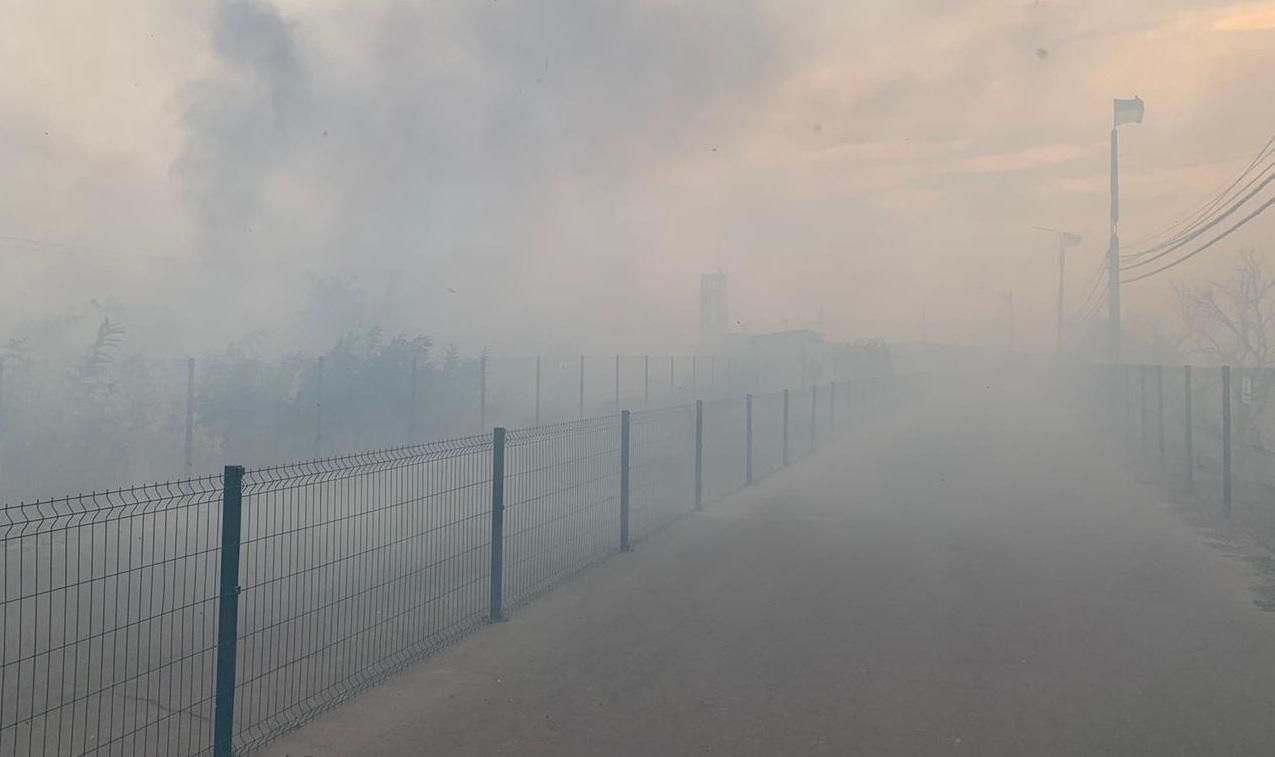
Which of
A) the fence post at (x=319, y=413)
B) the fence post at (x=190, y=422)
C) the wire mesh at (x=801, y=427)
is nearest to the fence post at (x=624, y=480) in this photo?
the fence post at (x=190, y=422)

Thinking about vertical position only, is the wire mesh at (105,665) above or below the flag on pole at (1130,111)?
below

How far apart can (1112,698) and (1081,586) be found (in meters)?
2.75

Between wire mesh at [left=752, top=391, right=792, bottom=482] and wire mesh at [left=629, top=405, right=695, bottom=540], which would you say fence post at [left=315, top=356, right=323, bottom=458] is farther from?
wire mesh at [left=752, top=391, right=792, bottom=482]

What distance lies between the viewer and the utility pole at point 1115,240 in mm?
26578

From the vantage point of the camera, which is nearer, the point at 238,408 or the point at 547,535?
the point at 547,535

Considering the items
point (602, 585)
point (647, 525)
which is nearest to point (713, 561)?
point (602, 585)

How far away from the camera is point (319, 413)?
16.4 m

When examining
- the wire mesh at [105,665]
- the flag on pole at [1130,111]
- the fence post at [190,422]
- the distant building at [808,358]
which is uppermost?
the flag on pole at [1130,111]

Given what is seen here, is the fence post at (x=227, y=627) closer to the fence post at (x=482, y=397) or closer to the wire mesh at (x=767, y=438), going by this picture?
the wire mesh at (x=767, y=438)

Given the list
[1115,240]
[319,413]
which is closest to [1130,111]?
[1115,240]

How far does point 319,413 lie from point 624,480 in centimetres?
993

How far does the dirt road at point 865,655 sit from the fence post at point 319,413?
29.6 feet

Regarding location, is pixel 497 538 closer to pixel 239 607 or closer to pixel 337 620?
pixel 337 620

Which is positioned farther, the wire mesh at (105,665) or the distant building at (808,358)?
the distant building at (808,358)
